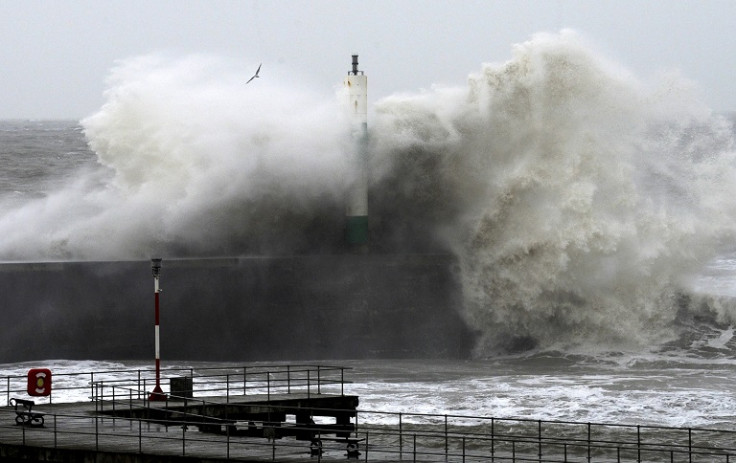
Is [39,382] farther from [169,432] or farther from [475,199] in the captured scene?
[475,199]

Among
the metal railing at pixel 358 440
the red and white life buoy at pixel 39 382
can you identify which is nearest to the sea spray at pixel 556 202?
the metal railing at pixel 358 440

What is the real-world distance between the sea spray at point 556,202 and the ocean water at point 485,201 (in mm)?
40

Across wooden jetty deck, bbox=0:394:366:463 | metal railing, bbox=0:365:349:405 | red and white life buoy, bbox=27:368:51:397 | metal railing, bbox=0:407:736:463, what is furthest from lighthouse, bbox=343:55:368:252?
red and white life buoy, bbox=27:368:51:397

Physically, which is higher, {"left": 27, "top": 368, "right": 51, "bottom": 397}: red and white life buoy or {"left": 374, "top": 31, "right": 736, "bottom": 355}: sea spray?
{"left": 374, "top": 31, "right": 736, "bottom": 355}: sea spray

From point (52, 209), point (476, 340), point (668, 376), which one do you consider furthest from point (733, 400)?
point (52, 209)

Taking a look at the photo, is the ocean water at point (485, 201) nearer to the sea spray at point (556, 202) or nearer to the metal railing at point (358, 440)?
the sea spray at point (556, 202)

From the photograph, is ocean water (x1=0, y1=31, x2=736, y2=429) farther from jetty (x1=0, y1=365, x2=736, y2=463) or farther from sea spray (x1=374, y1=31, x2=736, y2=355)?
jetty (x1=0, y1=365, x2=736, y2=463)

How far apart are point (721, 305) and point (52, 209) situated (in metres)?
15.8

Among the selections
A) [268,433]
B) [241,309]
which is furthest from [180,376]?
[268,433]

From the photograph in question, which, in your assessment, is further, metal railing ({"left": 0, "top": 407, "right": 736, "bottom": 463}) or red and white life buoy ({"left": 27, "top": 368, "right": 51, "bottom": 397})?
red and white life buoy ({"left": 27, "top": 368, "right": 51, "bottom": 397})

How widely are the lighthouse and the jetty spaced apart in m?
7.19

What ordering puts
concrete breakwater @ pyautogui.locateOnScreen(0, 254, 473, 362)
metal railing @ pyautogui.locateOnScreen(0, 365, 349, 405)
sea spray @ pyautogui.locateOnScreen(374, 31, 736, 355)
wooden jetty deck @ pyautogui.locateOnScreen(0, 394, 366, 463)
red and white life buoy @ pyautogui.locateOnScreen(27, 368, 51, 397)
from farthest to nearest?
1. sea spray @ pyautogui.locateOnScreen(374, 31, 736, 355)
2. concrete breakwater @ pyautogui.locateOnScreen(0, 254, 473, 362)
3. metal railing @ pyautogui.locateOnScreen(0, 365, 349, 405)
4. red and white life buoy @ pyautogui.locateOnScreen(27, 368, 51, 397)
5. wooden jetty deck @ pyautogui.locateOnScreen(0, 394, 366, 463)

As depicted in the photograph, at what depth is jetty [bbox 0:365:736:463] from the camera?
16.3 metres

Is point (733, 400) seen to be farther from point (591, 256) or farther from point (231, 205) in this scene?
point (231, 205)
